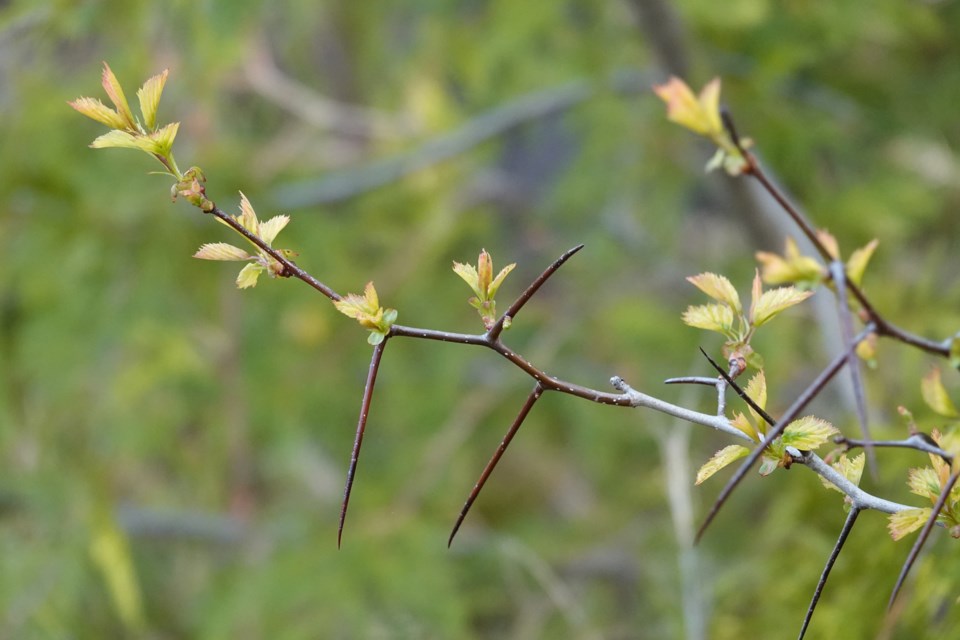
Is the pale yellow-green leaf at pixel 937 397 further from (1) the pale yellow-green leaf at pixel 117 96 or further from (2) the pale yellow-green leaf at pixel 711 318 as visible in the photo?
(1) the pale yellow-green leaf at pixel 117 96

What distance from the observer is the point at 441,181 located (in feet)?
7.92

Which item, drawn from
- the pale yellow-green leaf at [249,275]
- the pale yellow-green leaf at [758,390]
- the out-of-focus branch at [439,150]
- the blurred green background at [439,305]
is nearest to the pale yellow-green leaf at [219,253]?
the pale yellow-green leaf at [249,275]

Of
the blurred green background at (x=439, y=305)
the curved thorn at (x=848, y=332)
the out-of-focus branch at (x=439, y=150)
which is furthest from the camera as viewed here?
the out-of-focus branch at (x=439, y=150)

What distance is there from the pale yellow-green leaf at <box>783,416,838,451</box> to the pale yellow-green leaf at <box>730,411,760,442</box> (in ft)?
0.05

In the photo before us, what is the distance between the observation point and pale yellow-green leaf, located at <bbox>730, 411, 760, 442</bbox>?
1.59 ft

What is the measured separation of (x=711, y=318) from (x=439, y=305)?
6.48ft

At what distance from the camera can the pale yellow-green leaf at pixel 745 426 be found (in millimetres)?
484

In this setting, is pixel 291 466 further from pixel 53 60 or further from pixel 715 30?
pixel 715 30

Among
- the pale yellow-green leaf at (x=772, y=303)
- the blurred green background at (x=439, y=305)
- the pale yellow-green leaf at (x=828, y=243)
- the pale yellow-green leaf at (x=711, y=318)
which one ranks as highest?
the blurred green background at (x=439, y=305)

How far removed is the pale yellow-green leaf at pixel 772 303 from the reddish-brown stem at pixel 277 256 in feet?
0.65

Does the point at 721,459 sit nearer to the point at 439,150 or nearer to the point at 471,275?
the point at 471,275

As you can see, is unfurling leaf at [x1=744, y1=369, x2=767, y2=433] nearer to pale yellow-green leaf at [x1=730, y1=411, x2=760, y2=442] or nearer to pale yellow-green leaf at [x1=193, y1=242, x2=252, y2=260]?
pale yellow-green leaf at [x1=730, y1=411, x2=760, y2=442]

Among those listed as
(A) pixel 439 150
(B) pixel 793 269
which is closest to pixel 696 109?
(B) pixel 793 269

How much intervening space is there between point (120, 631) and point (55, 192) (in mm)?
1729
